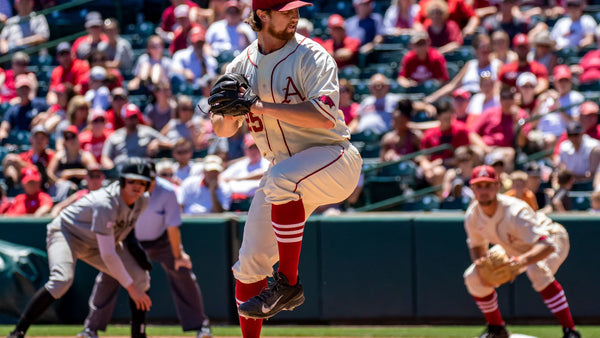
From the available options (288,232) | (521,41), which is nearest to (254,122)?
(288,232)

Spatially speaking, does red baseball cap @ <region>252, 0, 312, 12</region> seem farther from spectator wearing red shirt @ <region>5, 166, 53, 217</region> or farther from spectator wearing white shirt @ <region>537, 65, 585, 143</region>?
spectator wearing white shirt @ <region>537, 65, 585, 143</region>

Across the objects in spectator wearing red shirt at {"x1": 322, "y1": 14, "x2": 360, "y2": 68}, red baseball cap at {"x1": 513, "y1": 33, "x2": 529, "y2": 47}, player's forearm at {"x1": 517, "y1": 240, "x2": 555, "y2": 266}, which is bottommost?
spectator wearing red shirt at {"x1": 322, "y1": 14, "x2": 360, "y2": 68}

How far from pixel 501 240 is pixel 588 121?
2.83 meters

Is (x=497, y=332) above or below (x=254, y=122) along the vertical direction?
below

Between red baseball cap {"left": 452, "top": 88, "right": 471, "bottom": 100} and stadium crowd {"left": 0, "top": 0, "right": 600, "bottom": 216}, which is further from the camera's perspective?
red baseball cap {"left": 452, "top": 88, "right": 471, "bottom": 100}

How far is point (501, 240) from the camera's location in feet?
22.3

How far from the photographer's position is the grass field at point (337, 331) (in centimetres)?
753

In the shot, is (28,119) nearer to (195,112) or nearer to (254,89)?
(195,112)

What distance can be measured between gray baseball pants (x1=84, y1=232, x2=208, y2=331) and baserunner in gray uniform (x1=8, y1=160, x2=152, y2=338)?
1.50 ft

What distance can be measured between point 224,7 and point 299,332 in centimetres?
569

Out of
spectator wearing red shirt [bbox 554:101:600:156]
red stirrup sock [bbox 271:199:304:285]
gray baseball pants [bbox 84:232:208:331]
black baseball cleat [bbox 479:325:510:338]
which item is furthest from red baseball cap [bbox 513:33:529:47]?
red stirrup sock [bbox 271:199:304:285]

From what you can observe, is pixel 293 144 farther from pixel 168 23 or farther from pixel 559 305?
pixel 168 23

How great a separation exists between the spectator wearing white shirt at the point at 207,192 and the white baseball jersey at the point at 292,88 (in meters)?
4.39

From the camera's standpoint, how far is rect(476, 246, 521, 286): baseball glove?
21.0 feet
